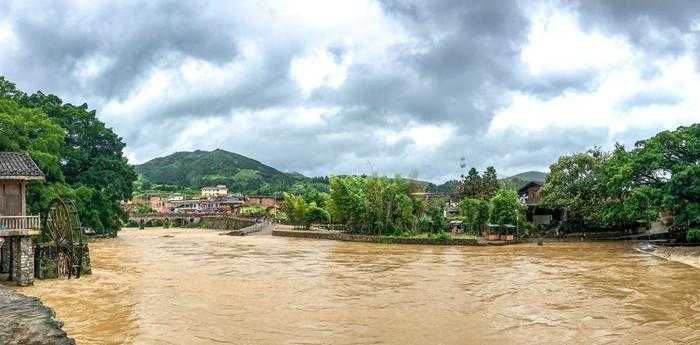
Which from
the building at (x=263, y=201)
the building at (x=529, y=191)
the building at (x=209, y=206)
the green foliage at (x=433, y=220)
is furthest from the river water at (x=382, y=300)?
the building at (x=263, y=201)

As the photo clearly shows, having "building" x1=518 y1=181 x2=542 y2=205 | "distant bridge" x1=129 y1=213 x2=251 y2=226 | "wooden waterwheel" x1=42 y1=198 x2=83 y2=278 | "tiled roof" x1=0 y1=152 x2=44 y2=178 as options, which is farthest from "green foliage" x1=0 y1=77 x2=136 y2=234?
"building" x1=518 y1=181 x2=542 y2=205

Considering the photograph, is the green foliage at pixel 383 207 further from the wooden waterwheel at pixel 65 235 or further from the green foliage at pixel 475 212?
the wooden waterwheel at pixel 65 235

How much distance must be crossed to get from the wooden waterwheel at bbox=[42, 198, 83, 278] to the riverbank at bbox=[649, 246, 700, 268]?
105ft

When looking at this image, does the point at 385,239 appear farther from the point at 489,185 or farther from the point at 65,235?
the point at 65,235

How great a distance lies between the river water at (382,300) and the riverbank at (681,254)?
1.14m

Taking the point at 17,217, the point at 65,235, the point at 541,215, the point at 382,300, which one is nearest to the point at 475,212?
A: the point at 541,215

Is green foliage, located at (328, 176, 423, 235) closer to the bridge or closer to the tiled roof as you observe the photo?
the tiled roof

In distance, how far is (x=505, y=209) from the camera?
5131cm

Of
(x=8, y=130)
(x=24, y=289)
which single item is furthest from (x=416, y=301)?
(x=8, y=130)

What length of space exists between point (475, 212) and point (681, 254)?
20345 millimetres

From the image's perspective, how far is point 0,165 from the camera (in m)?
24.0

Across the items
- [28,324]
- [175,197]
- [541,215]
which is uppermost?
[175,197]

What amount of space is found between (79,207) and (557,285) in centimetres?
3524

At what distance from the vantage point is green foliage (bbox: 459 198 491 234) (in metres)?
53.7
